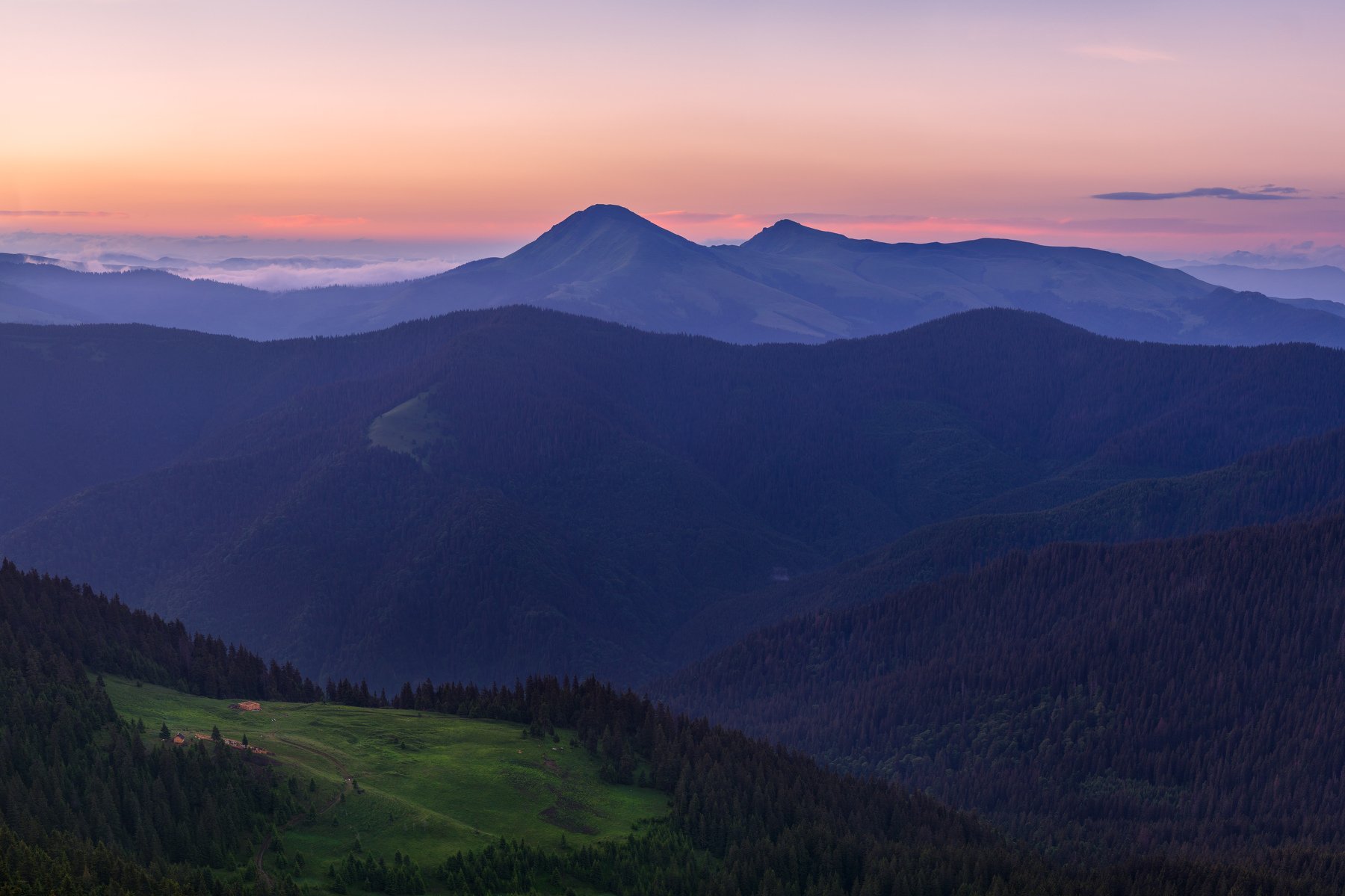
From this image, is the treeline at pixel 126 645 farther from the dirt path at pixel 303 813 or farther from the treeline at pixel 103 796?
the dirt path at pixel 303 813

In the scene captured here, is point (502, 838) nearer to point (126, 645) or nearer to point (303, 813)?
point (303, 813)

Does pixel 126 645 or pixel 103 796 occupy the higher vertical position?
pixel 103 796

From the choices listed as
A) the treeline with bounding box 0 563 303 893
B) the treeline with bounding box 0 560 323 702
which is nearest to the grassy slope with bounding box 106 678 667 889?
the treeline with bounding box 0 563 303 893

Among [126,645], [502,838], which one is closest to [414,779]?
[502,838]

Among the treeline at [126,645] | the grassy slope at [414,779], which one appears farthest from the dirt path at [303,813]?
the treeline at [126,645]

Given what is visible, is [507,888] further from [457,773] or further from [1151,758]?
[1151,758]

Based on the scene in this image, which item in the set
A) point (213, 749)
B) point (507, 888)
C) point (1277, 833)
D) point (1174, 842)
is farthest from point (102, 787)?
point (1277, 833)

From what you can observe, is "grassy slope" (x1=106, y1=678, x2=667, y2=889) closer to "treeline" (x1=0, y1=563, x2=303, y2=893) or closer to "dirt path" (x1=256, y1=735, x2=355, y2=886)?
"dirt path" (x1=256, y1=735, x2=355, y2=886)
